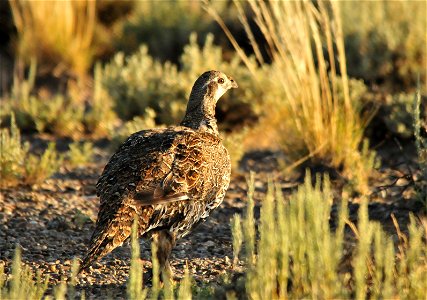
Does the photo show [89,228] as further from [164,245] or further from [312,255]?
[312,255]

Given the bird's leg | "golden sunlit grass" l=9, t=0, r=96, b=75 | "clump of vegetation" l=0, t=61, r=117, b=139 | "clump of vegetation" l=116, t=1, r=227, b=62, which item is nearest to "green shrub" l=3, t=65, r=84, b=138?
"clump of vegetation" l=0, t=61, r=117, b=139

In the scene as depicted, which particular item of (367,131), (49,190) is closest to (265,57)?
(367,131)

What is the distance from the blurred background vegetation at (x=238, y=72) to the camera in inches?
277

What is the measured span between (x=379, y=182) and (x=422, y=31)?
2.86 m

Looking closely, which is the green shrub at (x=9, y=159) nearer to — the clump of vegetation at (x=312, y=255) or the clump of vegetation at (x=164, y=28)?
the clump of vegetation at (x=312, y=255)

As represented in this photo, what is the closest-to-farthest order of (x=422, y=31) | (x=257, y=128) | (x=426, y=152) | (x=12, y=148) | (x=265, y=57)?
1. (x=426, y=152)
2. (x=12, y=148)
3. (x=257, y=128)
4. (x=422, y=31)
5. (x=265, y=57)

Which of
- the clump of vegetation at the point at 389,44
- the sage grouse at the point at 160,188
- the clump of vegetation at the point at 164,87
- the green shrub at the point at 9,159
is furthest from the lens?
the clump of vegetation at the point at 389,44

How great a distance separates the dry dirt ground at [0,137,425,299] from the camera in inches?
206

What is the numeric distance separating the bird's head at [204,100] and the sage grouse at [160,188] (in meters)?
0.43

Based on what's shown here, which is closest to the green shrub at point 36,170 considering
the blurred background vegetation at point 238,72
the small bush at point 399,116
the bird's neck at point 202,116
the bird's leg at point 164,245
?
the blurred background vegetation at point 238,72

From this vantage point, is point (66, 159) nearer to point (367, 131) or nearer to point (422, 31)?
point (367, 131)

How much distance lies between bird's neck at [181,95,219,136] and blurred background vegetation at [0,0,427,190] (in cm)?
95

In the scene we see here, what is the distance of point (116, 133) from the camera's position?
8078mm

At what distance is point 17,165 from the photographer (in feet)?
22.6
